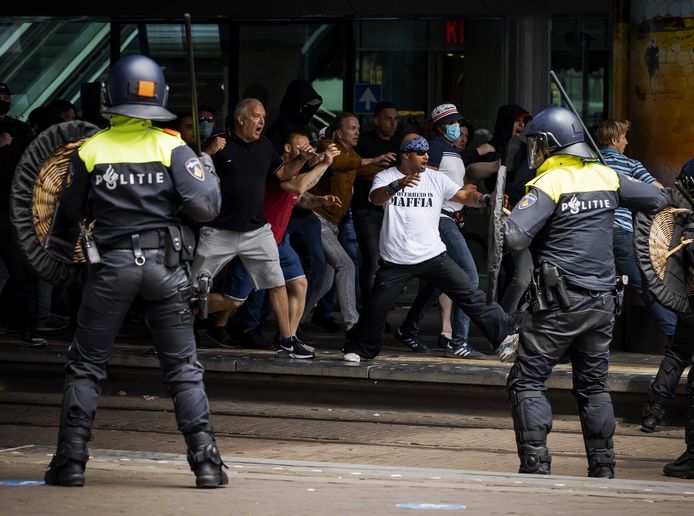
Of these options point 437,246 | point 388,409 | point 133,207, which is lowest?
point 388,409

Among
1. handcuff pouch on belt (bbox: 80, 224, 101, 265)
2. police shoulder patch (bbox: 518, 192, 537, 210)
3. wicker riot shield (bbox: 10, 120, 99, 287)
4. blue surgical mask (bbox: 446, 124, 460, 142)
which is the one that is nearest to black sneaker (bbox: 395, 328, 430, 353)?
blue surgical mask (bbox: 446, 124, 460, 142)

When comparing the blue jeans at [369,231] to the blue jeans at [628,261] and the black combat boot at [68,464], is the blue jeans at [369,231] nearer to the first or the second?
the blue jeans at [628,261]

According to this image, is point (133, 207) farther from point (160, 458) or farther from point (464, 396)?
point (464, 396)

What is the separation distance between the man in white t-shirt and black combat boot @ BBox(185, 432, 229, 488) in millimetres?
3956

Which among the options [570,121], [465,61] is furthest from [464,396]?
[465,61]

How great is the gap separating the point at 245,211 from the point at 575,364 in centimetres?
332

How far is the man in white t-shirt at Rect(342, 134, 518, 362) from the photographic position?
11.1 m

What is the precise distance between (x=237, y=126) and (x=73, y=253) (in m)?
3.57

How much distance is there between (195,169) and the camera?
7184mm

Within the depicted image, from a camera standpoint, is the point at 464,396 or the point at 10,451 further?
the point at 464,396

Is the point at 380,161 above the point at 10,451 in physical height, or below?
above

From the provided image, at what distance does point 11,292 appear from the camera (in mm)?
13945

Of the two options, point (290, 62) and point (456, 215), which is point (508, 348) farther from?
point (290, 62)

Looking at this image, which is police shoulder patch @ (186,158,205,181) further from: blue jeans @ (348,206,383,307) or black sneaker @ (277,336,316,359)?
blue jeans @ (348,206,383,307)
